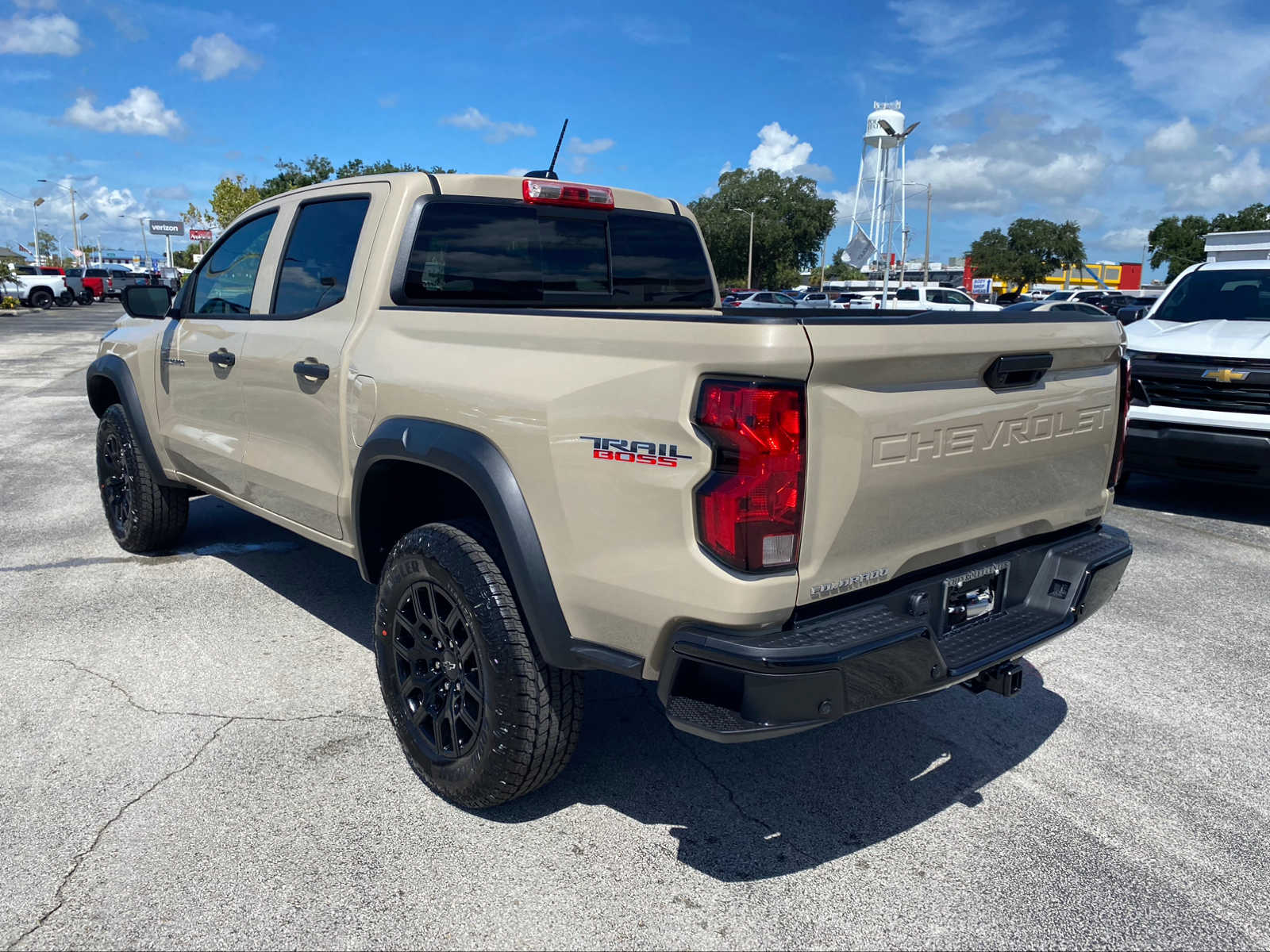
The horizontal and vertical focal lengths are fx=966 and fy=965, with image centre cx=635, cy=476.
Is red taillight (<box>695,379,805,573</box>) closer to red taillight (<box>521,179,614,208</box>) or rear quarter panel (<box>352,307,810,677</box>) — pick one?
rear quarter panel (<box>352,307,810,677</box>)

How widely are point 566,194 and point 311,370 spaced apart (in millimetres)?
1240

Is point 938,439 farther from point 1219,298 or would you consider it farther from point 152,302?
point 1219,298

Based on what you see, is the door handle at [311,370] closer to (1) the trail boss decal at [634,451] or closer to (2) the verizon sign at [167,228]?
(1) the trail boss decal at [634,451]

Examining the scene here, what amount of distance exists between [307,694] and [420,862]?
128 centimetres

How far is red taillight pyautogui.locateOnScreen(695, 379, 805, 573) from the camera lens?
7.19 feet

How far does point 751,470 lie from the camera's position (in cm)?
220

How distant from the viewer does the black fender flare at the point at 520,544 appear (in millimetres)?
2566

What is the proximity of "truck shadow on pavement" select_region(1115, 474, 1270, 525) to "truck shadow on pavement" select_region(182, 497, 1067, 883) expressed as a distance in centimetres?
411

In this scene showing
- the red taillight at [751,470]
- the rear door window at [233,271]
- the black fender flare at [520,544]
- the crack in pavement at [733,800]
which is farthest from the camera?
the rear door window at [233,271]

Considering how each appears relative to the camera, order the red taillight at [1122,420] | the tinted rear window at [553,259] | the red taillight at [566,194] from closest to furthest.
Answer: the red taillight at [1122,420], the tinted rear window at [553,259], the red taillight at [566,194]

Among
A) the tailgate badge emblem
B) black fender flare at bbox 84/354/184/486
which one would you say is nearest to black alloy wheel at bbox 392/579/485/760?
black fender flare at bbox 84/354/184/486

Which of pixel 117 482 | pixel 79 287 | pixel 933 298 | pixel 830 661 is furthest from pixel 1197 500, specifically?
pixel 79 287

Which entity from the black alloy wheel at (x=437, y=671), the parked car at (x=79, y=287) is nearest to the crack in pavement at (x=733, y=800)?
the black alloy wheel at (x=437, y=671)

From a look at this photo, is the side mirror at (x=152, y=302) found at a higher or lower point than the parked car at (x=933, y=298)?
higher
